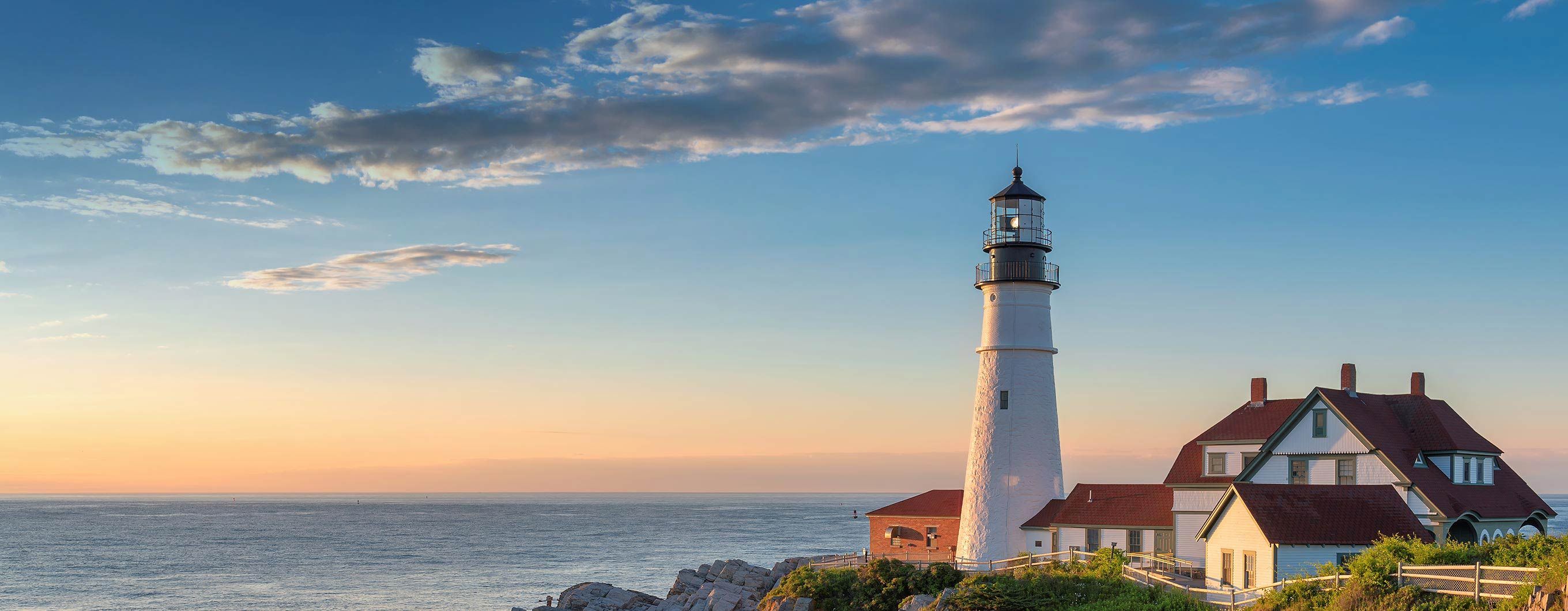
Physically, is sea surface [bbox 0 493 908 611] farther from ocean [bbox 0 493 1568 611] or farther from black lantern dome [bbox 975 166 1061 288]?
black lantern dome [bbox 975 166 1061 288]

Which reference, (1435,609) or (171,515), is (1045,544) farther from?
(171,515)

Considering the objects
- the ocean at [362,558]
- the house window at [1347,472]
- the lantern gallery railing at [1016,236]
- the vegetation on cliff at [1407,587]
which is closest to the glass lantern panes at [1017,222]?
the lantern gallery railing at [1016,236]

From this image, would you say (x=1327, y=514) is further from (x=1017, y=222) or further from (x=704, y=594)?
(x=704, y=594)

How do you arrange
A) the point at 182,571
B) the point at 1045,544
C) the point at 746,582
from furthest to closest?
the point at 182,571
the point at 746,582
the point at 1045,544

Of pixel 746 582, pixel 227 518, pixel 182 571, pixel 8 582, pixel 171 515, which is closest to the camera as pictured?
pixel 746 582

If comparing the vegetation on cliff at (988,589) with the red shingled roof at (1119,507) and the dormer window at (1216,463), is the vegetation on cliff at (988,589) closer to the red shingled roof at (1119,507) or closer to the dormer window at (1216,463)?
the red shingled roof at (1119,507)

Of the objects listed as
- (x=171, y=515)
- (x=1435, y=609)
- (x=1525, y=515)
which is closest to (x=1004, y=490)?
(x=1525, y=515)

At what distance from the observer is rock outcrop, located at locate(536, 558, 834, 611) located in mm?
38562

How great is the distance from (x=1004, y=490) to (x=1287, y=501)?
11203mm

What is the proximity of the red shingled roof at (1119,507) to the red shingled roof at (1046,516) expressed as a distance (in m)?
0.08

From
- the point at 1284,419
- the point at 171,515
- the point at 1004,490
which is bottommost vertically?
the point at 171,515

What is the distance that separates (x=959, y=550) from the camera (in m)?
44.5

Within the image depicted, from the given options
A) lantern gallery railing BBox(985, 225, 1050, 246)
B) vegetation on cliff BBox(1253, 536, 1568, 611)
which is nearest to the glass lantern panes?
lantern gallery railing BBox(985, 225, 1050, 246)

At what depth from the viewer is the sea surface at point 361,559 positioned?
59438 millimetres
